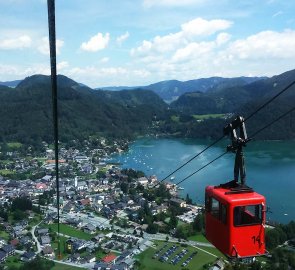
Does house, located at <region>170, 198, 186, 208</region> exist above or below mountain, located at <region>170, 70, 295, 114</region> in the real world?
below

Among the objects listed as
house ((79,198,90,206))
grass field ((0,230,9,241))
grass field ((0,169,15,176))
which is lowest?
grass field ((0,169,15,176))

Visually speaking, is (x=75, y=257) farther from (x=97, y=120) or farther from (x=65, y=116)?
(x=97, y=120)

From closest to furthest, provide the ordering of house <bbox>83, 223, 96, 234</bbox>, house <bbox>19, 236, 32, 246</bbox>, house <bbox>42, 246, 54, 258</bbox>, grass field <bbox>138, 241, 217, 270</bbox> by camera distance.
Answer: grass field <bbox>138, 241, 217, 270</bbox> < house <bbox>42, 246, 54, 258</bbox> < house <bbox>19, 236, 32, 246</bbox> < house <bbox>83, 223, 96, 234</bbox>

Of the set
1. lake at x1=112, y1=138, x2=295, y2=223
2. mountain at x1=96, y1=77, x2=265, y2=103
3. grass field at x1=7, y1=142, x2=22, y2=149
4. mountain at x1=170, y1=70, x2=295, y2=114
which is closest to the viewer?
lake at x1=112, y1=138, x2=295, y2=223

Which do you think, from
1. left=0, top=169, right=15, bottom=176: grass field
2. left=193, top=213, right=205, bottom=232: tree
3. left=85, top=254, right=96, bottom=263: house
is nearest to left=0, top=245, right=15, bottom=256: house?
left=85, top=254, right=96, bottom=263: house

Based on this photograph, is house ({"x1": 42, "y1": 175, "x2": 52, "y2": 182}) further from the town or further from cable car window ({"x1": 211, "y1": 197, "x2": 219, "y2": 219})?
cable car window ({"x1": 211, "y1": 197, "x2": 219, "y2": 219})

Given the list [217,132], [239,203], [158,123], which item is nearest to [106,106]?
[158,123]

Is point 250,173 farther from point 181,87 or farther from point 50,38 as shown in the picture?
point 181,87

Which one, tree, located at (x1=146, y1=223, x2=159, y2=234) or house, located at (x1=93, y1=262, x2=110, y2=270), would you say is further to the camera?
tree, located at (x1=146, y1=223, x2=159, y2=234)

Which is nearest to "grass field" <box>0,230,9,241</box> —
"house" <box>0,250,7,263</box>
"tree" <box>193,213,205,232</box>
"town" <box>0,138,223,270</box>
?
"town" <box>0,138,223,270</box>
